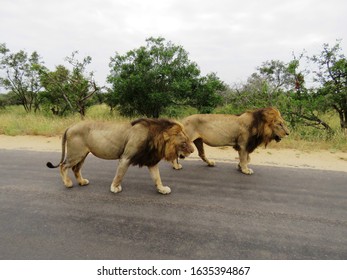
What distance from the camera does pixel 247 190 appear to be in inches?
162

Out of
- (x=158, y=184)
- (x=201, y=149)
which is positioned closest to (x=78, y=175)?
(x=158, y=184)

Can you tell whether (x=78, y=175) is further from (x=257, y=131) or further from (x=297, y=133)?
(x=297, y=133)

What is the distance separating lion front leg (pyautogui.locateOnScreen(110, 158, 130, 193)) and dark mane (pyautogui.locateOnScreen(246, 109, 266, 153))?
2668 mm

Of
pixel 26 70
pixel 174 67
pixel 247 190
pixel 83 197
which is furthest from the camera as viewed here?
pixel 26 70

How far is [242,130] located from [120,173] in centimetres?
274

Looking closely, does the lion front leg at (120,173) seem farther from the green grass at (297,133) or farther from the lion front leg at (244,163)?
the green grass at (297,133)

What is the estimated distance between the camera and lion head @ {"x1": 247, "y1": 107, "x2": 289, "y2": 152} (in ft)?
15.9

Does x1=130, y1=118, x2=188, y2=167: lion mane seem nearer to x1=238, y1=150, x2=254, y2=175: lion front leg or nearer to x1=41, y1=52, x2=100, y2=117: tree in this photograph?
x1=238, y1=150, x2=254, y2=175: lion front leg

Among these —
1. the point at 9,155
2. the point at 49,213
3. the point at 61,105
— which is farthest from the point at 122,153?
the point at 61,105

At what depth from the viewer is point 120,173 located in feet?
12.7

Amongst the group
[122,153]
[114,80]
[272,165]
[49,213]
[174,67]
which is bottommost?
[49,213]

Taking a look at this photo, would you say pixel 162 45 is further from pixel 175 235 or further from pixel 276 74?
pixel 175 235

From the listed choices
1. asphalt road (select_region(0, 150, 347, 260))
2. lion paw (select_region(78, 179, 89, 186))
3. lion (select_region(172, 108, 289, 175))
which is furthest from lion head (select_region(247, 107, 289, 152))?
lion paw (select_region(78, 179, 89, 186))

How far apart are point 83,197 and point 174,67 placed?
9.38m
